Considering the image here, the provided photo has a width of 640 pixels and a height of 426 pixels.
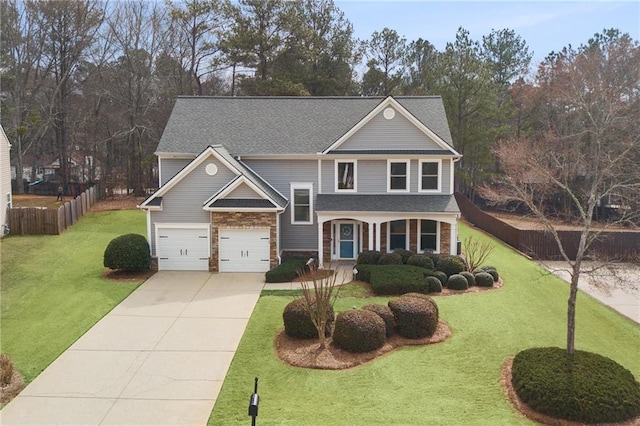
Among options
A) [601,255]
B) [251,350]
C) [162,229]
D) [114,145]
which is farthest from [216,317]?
[114,145]

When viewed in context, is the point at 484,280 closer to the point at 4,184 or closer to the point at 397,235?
the point at 397,235

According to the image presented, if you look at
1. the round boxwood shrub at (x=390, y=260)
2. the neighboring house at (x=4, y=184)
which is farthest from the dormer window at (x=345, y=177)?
the neighboring house at (x=4, y=184)

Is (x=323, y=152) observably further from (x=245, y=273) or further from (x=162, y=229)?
(x=162, y=229)

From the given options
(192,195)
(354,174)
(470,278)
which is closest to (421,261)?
(470,278)

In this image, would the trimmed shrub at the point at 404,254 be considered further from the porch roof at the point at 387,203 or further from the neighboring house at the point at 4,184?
the neighboring house at the point at 4,184

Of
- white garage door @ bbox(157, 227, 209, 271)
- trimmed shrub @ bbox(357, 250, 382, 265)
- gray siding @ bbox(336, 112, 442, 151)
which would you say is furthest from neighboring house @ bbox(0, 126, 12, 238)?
trimmed shrub @ bbox(357, 250, 382, 265)

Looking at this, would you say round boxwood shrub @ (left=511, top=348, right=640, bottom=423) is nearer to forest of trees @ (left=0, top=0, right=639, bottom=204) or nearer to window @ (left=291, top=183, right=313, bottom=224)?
window @ (left=291, top=183, right=313, bottom=224)
